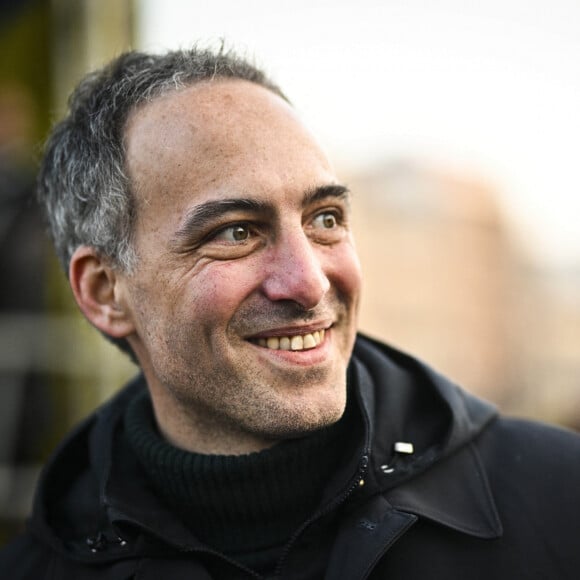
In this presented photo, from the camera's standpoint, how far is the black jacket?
215 centimetres

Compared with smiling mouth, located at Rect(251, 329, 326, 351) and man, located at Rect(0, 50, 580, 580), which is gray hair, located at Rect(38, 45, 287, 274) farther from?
smiling mouth, located at Rect(251, 329, 326, 351)

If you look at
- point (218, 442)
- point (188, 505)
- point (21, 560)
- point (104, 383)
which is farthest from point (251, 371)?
point (104, 383)

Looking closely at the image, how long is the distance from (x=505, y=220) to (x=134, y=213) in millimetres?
49069

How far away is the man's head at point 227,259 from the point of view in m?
2.28

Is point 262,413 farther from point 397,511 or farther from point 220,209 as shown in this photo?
point 220,209

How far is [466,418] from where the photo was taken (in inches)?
95.4

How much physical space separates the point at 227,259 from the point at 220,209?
15cm

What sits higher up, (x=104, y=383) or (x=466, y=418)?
(x=466, y=418)

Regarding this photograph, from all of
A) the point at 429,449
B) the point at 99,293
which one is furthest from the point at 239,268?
the point at 429,449

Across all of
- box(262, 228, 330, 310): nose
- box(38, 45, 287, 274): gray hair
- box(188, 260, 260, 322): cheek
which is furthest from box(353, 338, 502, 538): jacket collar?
box(38, 45, 287, 274): gray hair

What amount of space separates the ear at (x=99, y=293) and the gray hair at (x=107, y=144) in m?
0.05

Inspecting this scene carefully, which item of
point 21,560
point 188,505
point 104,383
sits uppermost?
point 188,505

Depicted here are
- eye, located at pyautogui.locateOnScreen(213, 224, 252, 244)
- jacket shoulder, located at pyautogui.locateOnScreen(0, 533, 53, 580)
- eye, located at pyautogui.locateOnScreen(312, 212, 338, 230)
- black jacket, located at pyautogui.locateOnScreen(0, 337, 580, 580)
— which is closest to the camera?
black jacket, located at pyautogui.locateOnScreen(0, 337, 580, 580)

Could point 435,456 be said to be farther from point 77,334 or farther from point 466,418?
point 77,334
